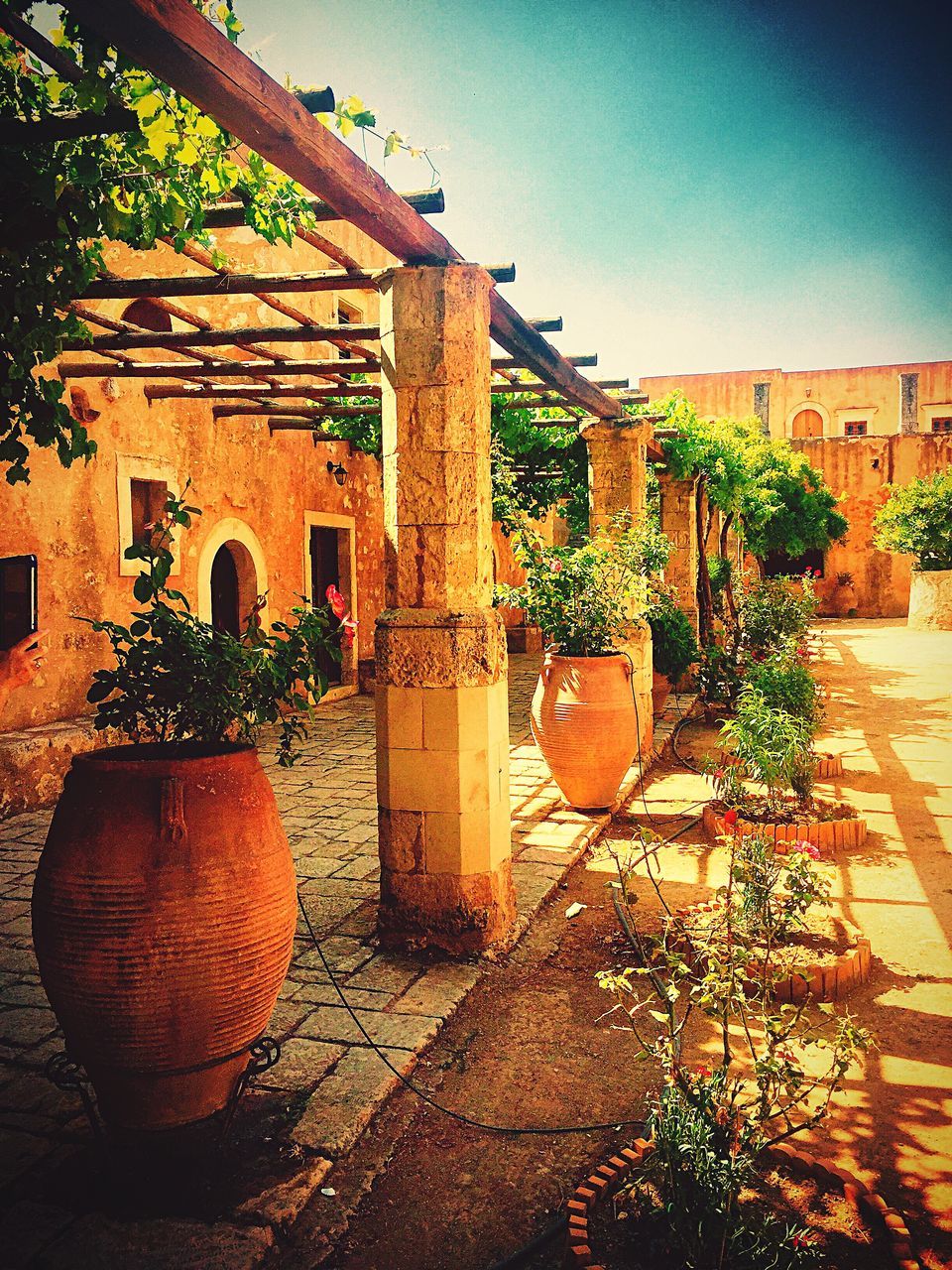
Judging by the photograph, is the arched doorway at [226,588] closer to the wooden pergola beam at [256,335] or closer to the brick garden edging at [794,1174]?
the wooden pergola beam at [256,335]

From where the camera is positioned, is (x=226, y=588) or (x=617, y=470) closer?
(x=617, y=470)

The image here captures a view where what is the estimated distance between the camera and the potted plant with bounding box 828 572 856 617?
82.6ft

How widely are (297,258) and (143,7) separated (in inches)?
326

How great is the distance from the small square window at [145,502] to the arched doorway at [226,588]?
56.1 inches

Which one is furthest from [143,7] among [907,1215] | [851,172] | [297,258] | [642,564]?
[297,258]

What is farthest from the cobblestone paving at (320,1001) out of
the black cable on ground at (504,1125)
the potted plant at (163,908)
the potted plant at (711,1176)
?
the potted plant at (711,1176)

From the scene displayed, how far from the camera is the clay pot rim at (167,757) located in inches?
89.0

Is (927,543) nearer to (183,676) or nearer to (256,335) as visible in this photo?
(256,335)

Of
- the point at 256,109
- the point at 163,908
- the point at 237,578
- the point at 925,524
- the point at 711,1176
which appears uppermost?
the point at 256,109

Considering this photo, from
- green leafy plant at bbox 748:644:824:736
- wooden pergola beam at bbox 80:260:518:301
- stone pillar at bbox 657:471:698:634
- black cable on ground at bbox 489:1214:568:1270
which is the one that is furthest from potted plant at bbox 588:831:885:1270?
stone pillar at bbox 657:471:698:634

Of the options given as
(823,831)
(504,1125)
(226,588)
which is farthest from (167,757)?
(226,588)

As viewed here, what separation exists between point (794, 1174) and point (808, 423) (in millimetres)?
32328

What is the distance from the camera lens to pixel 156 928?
7.12 ft

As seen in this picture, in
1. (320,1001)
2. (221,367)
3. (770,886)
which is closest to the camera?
(770,886)
